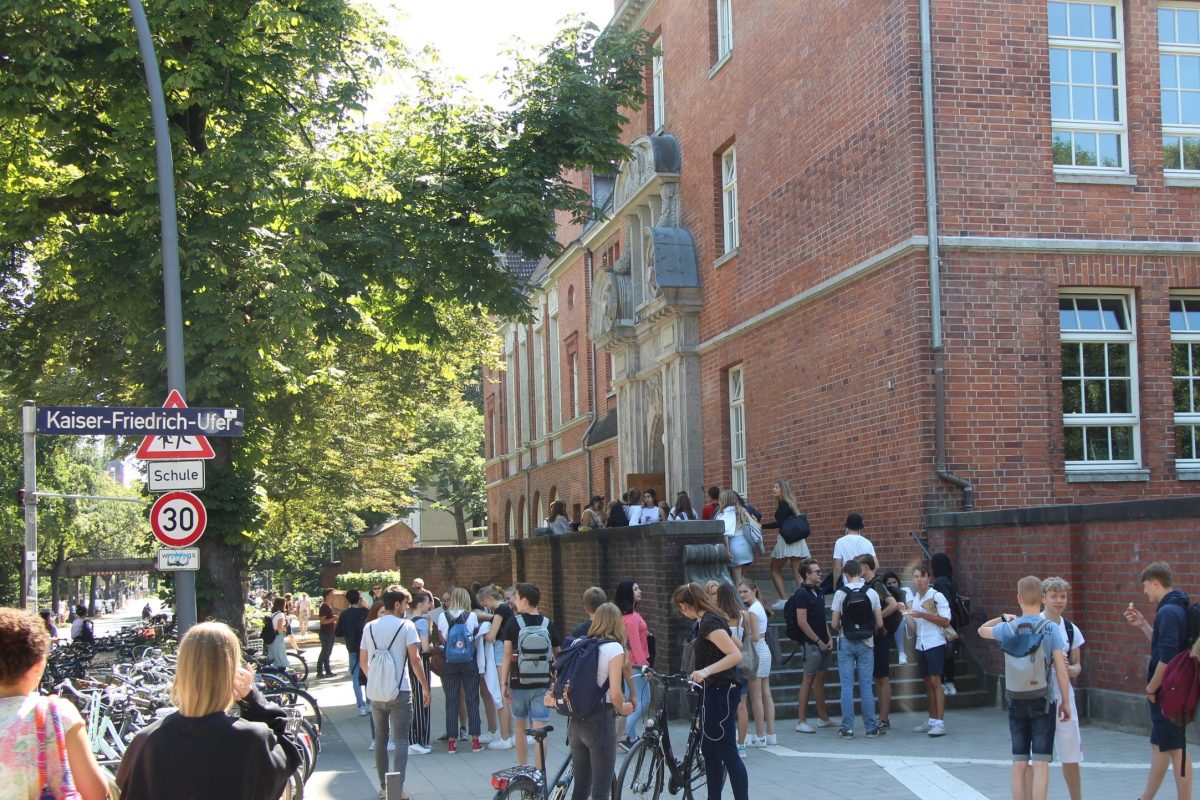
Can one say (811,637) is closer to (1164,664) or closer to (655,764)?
(655,764)

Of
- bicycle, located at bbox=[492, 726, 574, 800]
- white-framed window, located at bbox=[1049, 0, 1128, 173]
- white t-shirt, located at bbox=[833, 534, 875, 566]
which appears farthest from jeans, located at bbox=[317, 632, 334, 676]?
bicycle, located at bbox=[492, 726, 574, 800]

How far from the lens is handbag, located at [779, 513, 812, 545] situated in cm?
1775

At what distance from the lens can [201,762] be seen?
4.51 meters

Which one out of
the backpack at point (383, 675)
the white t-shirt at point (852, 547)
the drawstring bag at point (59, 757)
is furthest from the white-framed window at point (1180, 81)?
the drawstring bag at point (59, 757)

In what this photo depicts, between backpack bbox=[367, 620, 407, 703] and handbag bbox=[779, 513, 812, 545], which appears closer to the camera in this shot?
backpack bbox=[367, 620, 407, 703]

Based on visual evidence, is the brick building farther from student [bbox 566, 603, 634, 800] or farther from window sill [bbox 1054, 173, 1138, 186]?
student [bbox 566, 603, 634, 800]

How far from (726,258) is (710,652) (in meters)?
14.2

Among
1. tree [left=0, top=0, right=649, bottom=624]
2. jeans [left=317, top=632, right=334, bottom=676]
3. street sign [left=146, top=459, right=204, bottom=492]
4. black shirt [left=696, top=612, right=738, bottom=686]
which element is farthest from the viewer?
jeans [left=317, top=632, right=334, bottom=676]

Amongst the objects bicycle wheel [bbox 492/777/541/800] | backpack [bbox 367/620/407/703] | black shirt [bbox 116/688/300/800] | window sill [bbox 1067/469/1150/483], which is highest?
window sill [bbox 1067/469/1150/483]

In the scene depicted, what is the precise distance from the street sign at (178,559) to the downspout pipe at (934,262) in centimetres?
861

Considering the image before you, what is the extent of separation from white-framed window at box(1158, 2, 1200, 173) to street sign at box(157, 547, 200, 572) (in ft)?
41.5

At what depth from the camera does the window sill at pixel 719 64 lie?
23141 millimetres

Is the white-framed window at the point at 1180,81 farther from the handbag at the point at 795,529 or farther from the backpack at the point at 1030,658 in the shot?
the backpack at the point at 1030,658

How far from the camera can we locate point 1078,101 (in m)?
17.3
